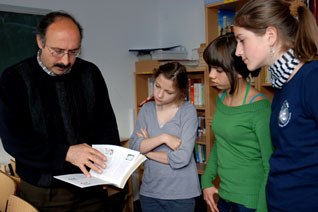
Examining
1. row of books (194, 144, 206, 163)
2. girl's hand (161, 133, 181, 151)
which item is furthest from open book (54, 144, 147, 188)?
row of books (194, 144, 206, 163)

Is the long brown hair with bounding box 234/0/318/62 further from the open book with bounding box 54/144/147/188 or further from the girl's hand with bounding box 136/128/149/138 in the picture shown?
the girl's hand with bounding box 136/128/149/138

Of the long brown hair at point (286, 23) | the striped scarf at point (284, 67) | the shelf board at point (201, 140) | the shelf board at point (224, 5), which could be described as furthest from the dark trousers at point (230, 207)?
the shelf board at point (224, 5)

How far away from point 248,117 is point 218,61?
0.32 m

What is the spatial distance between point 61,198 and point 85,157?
29 centimetres

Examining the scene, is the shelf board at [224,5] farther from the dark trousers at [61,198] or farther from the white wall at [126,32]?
the dark trousers at [61,198]

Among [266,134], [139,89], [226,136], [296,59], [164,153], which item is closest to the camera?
[296,59]

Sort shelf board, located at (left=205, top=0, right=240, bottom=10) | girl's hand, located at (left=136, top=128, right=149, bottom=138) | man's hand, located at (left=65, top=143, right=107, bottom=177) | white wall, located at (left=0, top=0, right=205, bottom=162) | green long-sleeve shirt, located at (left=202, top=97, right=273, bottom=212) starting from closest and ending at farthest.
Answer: green long-sleeve shirt, located at (left=202, top=97, right=273, bottom=212) → man's hand, located at (left=65, top=143, right=107, bottom=177) → girl's hand, located at (left=136, top=128, right=149, bottom=138) → shelf board, located at (left=205, top=0, right=240, bottom=10) → white wall, located at (left=0, top=0, right=205, bottom=162)

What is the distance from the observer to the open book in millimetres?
1372

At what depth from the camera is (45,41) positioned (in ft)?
5.00

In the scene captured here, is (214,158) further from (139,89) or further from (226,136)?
(139,89)

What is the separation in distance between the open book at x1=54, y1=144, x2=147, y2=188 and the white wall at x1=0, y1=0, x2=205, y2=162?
2.13 m

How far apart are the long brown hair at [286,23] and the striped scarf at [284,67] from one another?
0.8 inches

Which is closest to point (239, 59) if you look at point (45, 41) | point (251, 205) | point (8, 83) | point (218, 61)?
point (218, 61)

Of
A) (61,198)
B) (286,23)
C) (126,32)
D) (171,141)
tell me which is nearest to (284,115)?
(286,23)
